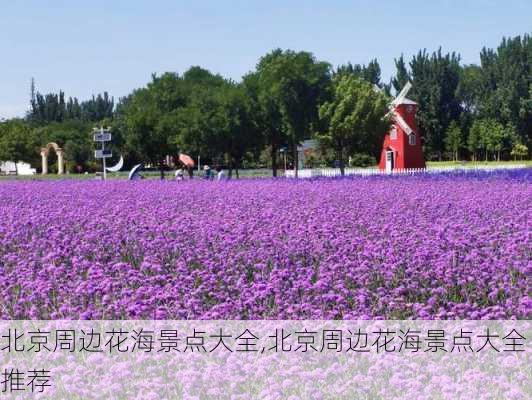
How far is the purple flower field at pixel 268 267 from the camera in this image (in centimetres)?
524

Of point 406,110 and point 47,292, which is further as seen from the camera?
point 406,110

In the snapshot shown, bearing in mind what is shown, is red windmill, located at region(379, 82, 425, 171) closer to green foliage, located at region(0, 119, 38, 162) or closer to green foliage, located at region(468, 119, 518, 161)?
green foliage, located at region(468, 119, 518, 161)

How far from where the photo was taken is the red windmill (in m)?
56.9

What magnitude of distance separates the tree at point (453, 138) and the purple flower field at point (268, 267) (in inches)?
2283

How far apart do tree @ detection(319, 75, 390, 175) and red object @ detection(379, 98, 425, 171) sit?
548 inches

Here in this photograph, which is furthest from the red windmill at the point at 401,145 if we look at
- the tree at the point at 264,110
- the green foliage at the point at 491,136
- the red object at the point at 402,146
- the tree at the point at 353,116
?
the tree at the point at 264,110

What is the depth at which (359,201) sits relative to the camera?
12.8 m

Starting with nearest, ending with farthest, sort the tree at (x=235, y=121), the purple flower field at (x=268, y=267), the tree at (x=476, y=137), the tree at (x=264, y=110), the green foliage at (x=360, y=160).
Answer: the purple flower field at (x=268, y=267), the tree at (x=264, y=110), the tree at (x=235, y=121), the green foliage at (x=360, y=160), the tree at (x=476, y=137)

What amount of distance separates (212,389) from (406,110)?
57.7 m

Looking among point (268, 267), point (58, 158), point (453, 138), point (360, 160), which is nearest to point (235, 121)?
point (360, 160)

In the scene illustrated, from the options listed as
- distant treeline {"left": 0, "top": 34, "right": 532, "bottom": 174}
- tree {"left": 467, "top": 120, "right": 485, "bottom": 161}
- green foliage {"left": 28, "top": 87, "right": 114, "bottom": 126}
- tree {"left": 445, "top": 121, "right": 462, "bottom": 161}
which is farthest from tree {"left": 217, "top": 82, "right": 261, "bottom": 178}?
green foliage {"left": 28, "top": 87, "right": 114, "bottom": 126}

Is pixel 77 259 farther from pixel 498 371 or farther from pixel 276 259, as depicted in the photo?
pixel 498 371

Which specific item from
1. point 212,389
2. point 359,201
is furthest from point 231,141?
point 212,389

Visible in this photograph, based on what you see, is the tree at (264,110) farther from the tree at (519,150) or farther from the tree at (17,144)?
the tree at (17,144)
